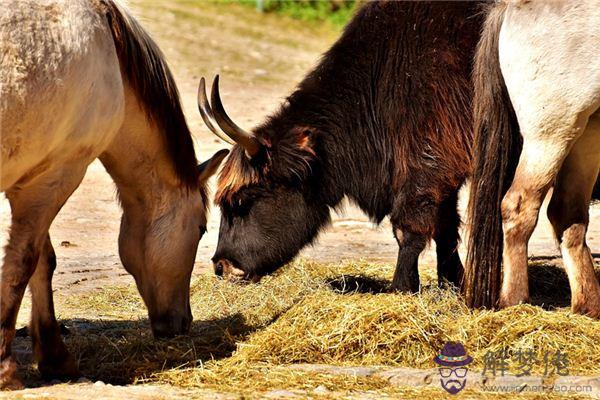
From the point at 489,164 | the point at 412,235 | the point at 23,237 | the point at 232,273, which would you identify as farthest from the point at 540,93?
the point at 23,237

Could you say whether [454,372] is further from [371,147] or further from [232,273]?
[232,273]

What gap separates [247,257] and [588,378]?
2.78 metres

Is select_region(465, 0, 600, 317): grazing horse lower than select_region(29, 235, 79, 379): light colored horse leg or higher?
higher

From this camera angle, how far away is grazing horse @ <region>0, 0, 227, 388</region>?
4664 millimetres

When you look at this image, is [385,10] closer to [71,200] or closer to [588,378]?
[588,378]

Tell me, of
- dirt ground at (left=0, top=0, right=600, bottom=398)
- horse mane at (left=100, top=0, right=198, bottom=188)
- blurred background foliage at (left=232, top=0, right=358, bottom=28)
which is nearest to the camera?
horse mane at (left=100, top=0, right=198, bottom=188)

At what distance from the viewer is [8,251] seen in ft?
15.8

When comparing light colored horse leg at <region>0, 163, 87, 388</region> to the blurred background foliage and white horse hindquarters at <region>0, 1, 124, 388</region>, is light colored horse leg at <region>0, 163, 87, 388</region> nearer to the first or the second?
white horse hindquarters at <region>0, 1, 124, 388</region>

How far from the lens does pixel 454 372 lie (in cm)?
509

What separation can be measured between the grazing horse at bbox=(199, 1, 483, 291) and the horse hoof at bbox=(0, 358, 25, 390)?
241 cm

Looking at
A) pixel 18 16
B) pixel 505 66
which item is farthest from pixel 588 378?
pixel 18 16

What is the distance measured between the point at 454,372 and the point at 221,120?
2415mm

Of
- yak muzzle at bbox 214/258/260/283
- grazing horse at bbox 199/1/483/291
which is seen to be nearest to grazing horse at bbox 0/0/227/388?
grazing horse at bbox 199/1/483/291

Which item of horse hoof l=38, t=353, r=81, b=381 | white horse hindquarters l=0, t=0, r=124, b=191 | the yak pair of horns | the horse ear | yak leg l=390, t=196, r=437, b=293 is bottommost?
horse hoof l=38, t=353, r=81, b=381
